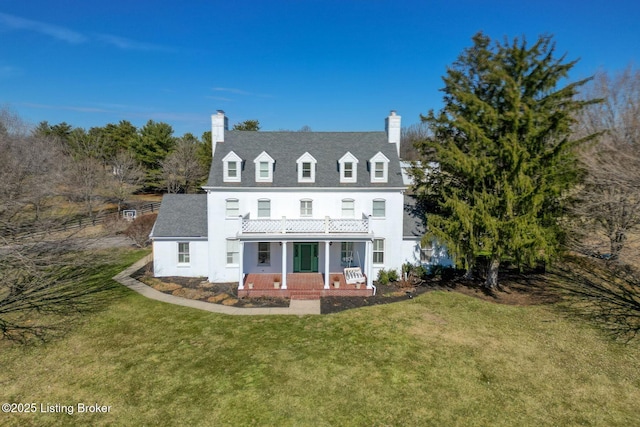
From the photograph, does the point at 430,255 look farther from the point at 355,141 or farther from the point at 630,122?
the point at 630,122

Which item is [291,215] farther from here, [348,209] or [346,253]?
[346,253]

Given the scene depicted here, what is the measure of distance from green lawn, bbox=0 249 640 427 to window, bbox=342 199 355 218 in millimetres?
7610

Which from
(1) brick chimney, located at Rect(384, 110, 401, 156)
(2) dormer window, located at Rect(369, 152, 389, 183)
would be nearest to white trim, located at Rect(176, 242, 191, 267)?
(2) dormer window, located at Rect(369, 152, 389, 183)

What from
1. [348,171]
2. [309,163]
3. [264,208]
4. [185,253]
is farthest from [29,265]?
[348,171]

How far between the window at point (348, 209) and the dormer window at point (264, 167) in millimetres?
5294

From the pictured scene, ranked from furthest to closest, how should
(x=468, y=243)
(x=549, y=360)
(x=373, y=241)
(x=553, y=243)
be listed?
1. (x=373, y=241)
2. (x=468, y=243)
3. (x=553, y=243)
4. (x=549, y=360)

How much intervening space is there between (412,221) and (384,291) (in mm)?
5886

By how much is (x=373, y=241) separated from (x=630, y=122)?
59.4 feet

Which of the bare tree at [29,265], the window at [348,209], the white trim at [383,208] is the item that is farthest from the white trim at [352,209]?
the bare tree at [29,265]

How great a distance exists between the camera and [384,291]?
21031 millimetres

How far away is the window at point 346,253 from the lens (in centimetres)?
2359

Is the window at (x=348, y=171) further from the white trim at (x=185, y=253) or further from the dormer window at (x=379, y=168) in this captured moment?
the white trim at (x=185, y=253)

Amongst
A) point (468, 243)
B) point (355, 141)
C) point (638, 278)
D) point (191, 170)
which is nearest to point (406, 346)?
point (468, 243)

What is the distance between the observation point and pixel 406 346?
14148 millimetres
